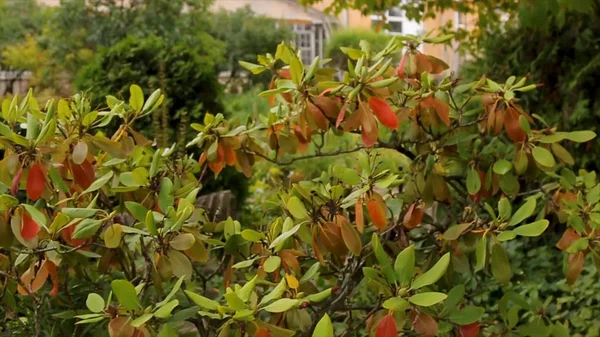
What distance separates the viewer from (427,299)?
43.8 inches

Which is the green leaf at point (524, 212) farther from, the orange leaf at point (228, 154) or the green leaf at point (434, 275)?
the orange leaf at point (228, 154)

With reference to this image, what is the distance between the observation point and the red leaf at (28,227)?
1.28 m

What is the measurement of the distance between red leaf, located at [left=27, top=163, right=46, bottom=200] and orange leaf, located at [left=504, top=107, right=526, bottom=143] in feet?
3.63

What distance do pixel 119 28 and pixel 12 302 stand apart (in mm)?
9616

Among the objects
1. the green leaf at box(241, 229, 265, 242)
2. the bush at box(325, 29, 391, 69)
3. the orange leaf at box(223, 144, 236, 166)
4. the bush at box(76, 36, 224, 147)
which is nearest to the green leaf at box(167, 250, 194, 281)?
the green leaf at box(241, 229, 265, 242)

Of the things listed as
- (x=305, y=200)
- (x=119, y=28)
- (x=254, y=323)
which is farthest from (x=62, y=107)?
(x=119, y=28)

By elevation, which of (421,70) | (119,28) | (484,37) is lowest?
(119,28)

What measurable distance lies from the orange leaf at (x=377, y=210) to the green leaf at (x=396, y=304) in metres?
0.30

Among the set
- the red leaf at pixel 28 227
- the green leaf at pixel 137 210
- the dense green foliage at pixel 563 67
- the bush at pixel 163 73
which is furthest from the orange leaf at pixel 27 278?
the bush at pixel 163 73

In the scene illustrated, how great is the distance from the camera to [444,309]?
1351 mm

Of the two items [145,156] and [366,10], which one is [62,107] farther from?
[366,10]

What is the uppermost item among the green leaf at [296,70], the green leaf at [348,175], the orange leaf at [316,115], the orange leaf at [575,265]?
the green leaf at [296,70]

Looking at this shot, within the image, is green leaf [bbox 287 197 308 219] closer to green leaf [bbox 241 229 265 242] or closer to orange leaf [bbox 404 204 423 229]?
green leaf [bbox 241 229 265 242]

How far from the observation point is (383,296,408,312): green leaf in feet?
3.69
